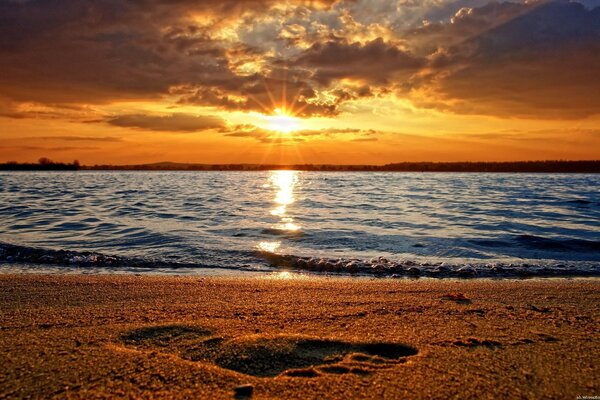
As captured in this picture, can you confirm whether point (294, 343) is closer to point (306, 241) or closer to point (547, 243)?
point (306, 241)

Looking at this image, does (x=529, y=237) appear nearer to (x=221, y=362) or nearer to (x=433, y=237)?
(x=433, y=237)

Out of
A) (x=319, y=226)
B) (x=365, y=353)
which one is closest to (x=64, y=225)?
(x=319, y=226)

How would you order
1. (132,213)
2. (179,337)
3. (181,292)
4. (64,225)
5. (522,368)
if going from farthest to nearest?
(132,213) → (64,225) → (181,292) → (179,337) → (522,368)

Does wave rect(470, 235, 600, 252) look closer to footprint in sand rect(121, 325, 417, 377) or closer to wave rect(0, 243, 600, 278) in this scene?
wave rect(0, 243, 600, 278)

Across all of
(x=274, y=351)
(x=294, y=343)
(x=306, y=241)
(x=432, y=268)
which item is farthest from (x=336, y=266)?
(x=274, y=351)

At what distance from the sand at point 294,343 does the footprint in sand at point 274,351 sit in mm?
16

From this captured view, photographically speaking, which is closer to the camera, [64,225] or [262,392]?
[262,392]

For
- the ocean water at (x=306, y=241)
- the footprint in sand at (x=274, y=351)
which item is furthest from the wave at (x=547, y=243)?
the footprint in sand at (x=274, y=351)

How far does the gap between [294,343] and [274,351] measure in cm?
24

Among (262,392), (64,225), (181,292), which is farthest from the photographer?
(64,225)

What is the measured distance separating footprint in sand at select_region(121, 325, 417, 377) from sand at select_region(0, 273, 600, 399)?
16mm

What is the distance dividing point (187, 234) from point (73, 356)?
9151 millimetres

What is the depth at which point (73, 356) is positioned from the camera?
3.22 metres

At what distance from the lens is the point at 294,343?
360 centimetres
